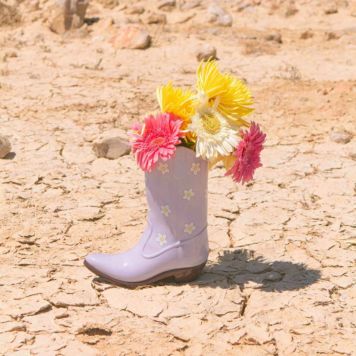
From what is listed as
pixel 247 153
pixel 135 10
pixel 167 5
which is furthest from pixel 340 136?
pixel 167 5

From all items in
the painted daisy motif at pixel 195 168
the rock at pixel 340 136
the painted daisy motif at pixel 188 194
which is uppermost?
the painted daisy motif at pixel 195 168

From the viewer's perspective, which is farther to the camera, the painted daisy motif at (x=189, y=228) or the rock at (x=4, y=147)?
the rock at (x=4, y=147)

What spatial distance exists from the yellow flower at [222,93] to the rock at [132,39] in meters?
3.79

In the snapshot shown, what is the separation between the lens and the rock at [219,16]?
7590 mm

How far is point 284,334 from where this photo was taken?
2883mm

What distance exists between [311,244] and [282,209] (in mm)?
451

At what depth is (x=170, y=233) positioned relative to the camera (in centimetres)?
307

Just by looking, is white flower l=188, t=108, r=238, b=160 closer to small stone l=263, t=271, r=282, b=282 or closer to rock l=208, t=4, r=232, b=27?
small stone l=263, t=271, r=282, b=282

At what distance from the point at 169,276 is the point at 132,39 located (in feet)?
13.0

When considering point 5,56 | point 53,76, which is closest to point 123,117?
point 53,76

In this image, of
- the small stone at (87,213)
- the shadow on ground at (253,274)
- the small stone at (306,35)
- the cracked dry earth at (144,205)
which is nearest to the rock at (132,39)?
the cracked dry earth at (144,205)

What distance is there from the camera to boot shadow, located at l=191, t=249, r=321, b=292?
321cm

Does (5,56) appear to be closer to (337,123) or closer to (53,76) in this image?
(53,76)

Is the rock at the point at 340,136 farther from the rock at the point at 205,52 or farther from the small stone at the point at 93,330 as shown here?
the small stone at the point at 93,330
